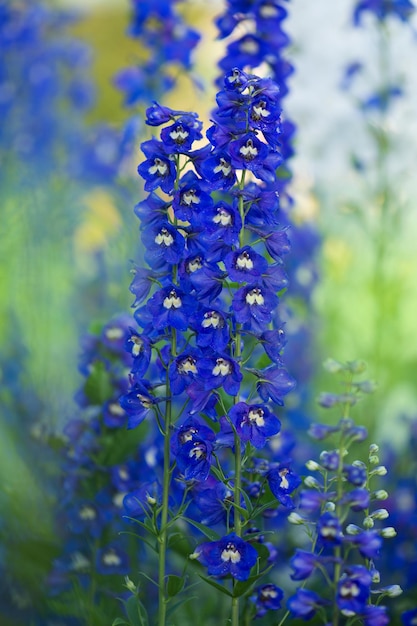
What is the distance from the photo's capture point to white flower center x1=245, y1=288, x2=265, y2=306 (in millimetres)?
1583

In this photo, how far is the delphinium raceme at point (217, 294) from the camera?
1.58 meters

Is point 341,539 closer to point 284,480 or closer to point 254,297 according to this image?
point 284,480

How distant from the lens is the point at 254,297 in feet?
5.21

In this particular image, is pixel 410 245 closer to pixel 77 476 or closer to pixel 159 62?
pixel 159 62

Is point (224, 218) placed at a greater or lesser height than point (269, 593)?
greater

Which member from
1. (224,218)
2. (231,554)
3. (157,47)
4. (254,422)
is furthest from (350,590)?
(157,47)

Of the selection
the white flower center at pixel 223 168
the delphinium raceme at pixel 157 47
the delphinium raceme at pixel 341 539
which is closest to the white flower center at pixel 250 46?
the delphinium raceme at pixel 157 47

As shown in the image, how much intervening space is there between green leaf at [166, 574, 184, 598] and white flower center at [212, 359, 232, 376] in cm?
40

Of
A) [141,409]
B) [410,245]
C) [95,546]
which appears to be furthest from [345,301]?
[141,409]

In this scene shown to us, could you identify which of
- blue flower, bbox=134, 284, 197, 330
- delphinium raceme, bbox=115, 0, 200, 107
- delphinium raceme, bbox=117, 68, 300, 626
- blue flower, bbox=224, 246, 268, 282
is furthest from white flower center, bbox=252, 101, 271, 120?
delphinium raceme, bbox=115, 0, 200, 107

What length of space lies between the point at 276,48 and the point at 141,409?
1131mm

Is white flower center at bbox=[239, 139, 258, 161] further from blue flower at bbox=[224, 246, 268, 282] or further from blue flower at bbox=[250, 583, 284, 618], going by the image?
blue flower at bbox=[250, 583, 284, 618]

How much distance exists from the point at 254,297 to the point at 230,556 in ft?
1.54

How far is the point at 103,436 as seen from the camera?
2.18 meters
